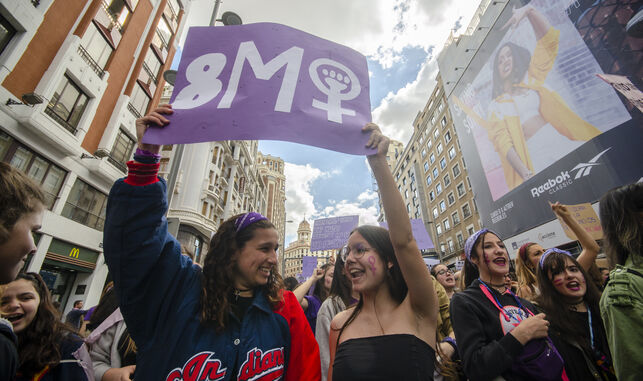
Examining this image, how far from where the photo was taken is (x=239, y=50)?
2365 mm

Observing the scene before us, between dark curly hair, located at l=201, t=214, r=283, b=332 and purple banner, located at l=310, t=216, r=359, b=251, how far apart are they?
8.09 m

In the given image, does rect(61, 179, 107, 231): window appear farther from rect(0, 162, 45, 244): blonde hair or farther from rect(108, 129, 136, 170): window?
rect(0, 162, 45, 244): blonde hair

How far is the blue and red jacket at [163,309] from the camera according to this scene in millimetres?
1303

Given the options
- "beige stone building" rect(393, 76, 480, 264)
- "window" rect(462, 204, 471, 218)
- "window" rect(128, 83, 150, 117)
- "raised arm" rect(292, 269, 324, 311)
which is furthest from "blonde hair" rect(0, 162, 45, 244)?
"window" rect(462, 204, 471, 218)

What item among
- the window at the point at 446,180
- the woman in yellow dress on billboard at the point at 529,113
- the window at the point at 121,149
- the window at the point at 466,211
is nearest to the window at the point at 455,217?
the window at the point at 466,211

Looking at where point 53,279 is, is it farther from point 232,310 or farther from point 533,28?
point 533,28

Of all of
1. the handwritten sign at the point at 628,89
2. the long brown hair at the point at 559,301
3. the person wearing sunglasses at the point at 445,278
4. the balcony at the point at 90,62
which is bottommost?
the long brown hair at the point at 559,301

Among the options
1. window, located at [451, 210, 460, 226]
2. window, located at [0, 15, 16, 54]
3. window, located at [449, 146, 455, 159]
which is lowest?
window, located at [0, 15, 16, 54]

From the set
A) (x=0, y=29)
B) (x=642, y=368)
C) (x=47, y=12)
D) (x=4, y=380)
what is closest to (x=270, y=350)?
(x=4, y=380)

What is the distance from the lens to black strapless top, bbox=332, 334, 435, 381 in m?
1.46

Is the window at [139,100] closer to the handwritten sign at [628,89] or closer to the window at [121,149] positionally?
the window at [121,149]

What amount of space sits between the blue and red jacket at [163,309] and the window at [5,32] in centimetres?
1282

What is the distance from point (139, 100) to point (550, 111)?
70.4 ft

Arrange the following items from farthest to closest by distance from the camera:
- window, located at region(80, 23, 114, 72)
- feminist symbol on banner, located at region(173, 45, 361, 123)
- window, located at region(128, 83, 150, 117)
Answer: window, located at region(128, 83, 150, 117) → window, located at region(80, 23, 114, 72) → feminist symbol on banner, located at region(173, 45, 361, 123)
